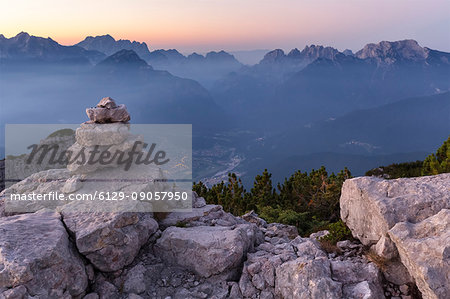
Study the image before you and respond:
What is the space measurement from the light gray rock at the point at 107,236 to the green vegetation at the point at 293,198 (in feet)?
44.1

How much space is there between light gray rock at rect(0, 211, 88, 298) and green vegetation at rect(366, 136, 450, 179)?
23.0 metres

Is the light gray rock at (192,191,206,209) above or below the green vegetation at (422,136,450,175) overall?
below

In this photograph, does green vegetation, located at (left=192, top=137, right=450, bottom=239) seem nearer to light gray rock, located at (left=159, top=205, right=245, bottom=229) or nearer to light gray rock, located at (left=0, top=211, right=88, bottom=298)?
light gray rock, located at (left=159, top=205, right=245, bottom=229)

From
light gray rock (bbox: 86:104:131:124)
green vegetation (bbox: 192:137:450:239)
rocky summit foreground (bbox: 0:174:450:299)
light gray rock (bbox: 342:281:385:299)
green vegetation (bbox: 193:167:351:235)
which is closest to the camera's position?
rocky summit foreground (bbox: 0:174:450:299)

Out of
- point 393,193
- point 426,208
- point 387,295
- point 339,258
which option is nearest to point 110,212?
point 339,258

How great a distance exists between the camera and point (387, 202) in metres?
9.62

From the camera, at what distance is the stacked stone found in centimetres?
1417

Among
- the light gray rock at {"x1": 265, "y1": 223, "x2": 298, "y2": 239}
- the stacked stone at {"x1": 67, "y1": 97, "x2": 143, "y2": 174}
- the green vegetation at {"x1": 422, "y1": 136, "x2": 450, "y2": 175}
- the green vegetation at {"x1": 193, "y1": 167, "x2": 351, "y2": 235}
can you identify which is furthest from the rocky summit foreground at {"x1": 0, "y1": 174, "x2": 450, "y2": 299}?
the green vegetation at {"x1": 193, "y1": 167, "x2": 351, "y2": 235}

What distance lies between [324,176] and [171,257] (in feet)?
77.3

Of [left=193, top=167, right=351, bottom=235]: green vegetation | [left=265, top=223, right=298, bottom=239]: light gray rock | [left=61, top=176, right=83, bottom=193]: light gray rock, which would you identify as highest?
[left=61, top=176, right=83, bottom=193]: light gray rock

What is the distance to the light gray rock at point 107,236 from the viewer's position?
386 inches

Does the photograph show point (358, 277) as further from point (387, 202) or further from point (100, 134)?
point (100, 134)

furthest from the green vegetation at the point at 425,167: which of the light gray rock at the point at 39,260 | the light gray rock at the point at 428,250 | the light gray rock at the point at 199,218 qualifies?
the light gray rock at the point at 39,260

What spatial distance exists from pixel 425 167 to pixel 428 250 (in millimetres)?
19515
